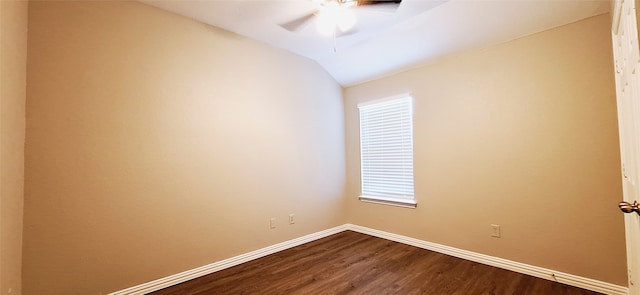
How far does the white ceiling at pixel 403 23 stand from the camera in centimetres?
220

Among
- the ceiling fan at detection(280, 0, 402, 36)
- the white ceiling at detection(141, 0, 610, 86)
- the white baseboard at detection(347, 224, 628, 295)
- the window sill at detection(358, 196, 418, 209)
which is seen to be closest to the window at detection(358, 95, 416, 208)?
the window sill at detection(358, 196, 418, 209)

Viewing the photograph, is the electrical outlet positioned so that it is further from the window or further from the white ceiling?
the white ceiling

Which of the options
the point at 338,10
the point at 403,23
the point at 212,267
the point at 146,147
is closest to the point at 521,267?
the point at 403,23

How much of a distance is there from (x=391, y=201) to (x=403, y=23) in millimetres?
2183

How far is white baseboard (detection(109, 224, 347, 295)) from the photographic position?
218 centimetres

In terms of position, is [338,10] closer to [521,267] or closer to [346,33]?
[346,33]

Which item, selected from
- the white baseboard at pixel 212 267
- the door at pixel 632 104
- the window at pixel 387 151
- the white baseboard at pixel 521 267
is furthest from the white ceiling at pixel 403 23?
the white baseboard at pixel 212 267

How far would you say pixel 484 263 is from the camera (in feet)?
8.68

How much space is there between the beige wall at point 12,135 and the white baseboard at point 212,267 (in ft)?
2.41

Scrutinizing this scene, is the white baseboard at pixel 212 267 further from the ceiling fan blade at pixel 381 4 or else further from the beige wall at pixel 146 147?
the ceiling fan blade at pixel 381 4

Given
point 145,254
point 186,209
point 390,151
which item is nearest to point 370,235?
point 390,151

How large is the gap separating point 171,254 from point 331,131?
8.11 feet

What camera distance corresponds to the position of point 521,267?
244 centimetres

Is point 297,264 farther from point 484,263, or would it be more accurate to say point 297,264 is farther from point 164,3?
point 164,3
